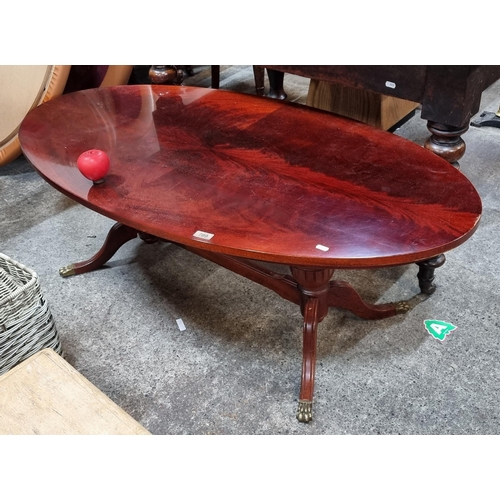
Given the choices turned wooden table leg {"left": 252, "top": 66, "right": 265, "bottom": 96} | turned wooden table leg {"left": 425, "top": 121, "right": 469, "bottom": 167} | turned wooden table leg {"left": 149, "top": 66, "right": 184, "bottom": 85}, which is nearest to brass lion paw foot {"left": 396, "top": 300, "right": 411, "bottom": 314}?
turned wooden table leg {"left": 425, "top": 121, "right": 469, "bottom": 167}

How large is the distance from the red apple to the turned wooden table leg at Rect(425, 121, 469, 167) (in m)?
1.03

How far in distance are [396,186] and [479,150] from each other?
1779mm

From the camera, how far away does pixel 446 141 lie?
5.70 feet

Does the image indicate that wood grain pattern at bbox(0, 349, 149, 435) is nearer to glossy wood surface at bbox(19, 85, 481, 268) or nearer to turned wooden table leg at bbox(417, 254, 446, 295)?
glossy wood surface at bbox(19, 85, 481, 268)

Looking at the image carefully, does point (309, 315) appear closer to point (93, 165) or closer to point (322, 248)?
point (322, 248)

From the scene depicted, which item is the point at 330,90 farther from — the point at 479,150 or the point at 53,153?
the point at 53,153

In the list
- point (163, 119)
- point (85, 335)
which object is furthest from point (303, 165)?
point (85, 335)

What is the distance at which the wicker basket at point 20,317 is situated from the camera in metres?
1.60

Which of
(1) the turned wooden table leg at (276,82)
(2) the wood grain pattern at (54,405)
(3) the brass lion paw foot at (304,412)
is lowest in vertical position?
(3) the brass lion paw foot at (304,412)

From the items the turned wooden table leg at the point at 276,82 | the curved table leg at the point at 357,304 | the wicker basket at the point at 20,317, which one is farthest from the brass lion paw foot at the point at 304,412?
the turned wooden table leg at the point at 276,82

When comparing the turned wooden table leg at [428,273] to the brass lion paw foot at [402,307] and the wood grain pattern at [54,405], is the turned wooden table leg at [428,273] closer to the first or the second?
the brass lion paw foot at [402,307]

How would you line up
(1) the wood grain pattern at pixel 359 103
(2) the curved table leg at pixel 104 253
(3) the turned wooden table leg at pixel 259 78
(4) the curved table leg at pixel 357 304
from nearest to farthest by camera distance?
1. (4) the curved table leg at pixel 357 304
2. (2) the curved table leg at pixel 104 253
3. (1) the wood grain pattern at pixel 359 103
4. (3) the turned wooden table leg at pixel 259 78

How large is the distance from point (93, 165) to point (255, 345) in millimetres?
819

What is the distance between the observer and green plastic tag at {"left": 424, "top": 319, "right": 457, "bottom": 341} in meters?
1.92
